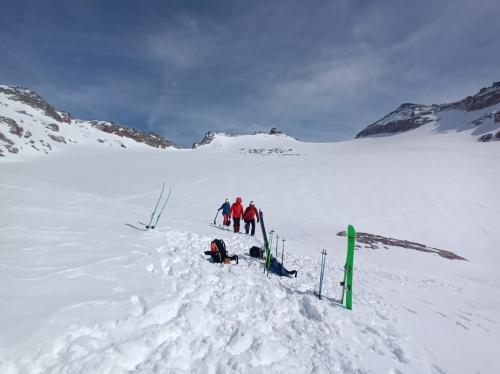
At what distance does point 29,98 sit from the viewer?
71.7 metres

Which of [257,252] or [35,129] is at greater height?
[35,129]

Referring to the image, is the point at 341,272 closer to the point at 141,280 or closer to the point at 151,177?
the point at 141,280

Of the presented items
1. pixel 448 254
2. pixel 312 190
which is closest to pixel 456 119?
pixel 312 190

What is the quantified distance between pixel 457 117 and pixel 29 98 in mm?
122672

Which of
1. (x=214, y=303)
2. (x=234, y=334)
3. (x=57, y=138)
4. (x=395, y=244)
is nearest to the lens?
(x=234, y=334)

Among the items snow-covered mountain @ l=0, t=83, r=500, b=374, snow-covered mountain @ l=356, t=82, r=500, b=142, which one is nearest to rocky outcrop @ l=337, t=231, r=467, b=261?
snow-covered mountain @ l=0, t=83, r=500, b=374

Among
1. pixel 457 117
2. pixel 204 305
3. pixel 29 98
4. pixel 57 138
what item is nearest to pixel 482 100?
pixel 457 117

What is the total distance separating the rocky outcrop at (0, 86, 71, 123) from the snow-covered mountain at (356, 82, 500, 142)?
100597mm

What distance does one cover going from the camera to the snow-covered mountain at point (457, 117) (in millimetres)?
71537

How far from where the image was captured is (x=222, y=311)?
5.30 m

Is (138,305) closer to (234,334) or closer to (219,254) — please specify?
(234,334)

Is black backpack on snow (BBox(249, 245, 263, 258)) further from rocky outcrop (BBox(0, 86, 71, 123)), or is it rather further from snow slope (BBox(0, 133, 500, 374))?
rocky outcrop (BBox(0, 86, 71, 123))

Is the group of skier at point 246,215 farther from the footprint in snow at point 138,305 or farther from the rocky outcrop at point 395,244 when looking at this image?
the footprint in snow at point 138,305

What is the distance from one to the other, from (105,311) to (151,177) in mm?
28381
